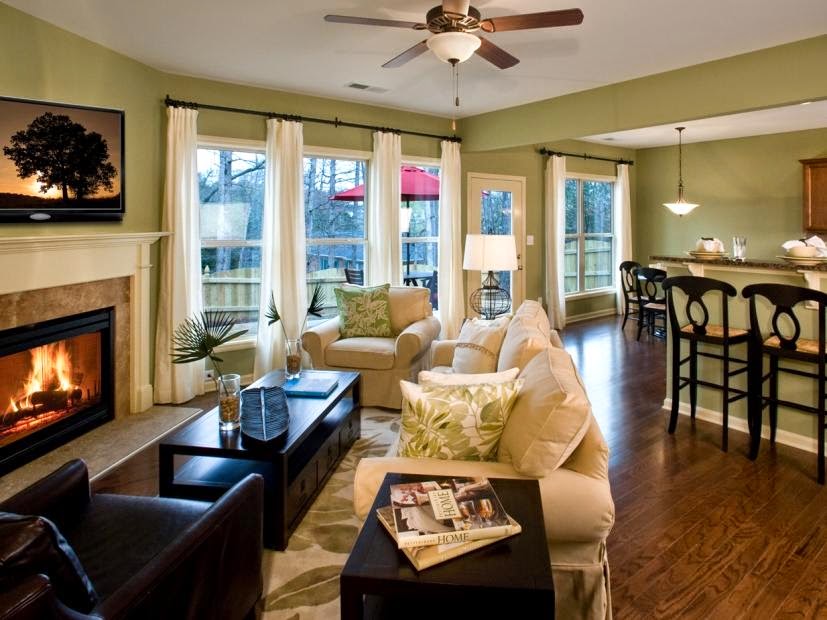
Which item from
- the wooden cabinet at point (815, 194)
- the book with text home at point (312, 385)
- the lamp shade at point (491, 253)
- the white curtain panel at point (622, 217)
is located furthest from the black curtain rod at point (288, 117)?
the wooden cabinet at point (815, 194)

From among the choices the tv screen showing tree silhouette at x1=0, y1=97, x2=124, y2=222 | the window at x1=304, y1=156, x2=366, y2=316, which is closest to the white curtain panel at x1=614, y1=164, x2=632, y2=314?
the window at x1=304, y1=156, x2=366, y2=316

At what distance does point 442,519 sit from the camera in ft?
4.98

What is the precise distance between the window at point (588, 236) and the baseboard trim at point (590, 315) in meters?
0.37

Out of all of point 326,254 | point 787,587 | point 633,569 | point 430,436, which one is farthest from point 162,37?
point 787,587

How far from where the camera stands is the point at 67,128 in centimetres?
354

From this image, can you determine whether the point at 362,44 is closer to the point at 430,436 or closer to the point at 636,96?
the point at 636,96

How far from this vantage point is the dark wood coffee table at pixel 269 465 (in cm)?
247

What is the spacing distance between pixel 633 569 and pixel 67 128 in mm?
4036

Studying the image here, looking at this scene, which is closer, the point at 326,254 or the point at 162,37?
the point at 162,37

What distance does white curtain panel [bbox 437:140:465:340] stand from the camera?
644 cm

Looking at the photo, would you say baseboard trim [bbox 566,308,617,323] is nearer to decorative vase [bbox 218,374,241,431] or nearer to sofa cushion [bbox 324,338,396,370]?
sofa cushion [bbox 324,338,396,370]

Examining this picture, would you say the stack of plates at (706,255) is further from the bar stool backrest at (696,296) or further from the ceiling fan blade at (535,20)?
the ceiling fan blade at (535,20)

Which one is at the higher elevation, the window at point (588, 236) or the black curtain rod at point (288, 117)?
the black curtain rod at point (288, 117)

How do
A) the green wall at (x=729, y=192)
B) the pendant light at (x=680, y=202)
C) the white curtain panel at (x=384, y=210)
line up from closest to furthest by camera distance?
the white curtain panel at (x=384, y=210) → the green wall at (x=729, y=192) → the pendant light at (x=680, y=202)
